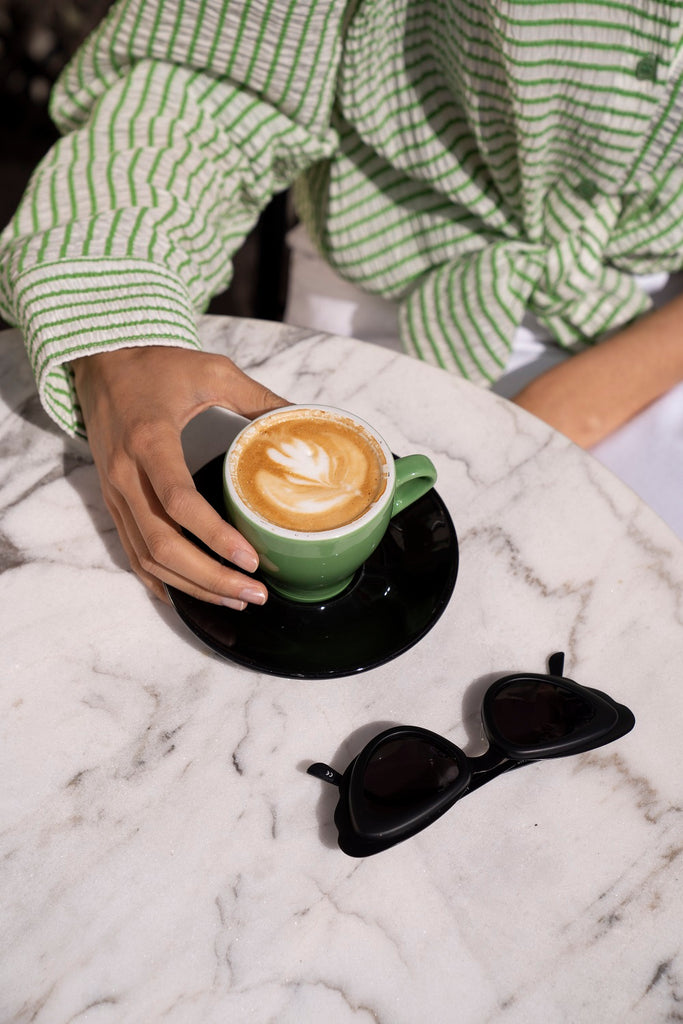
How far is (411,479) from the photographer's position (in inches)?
21.6

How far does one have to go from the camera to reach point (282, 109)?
2.72 feet

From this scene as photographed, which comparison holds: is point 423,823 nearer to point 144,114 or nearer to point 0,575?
point 0,575

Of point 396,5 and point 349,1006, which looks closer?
point 349,1006

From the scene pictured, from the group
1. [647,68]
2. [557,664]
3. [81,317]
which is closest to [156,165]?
[81,317]

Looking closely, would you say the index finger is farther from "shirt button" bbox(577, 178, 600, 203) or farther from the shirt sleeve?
"shirt button" bbox(577, 178, 600, 203)

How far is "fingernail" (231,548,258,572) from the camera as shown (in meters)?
0.52

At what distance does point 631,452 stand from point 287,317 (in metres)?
0.56

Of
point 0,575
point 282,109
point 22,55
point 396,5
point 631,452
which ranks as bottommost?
point 22,55

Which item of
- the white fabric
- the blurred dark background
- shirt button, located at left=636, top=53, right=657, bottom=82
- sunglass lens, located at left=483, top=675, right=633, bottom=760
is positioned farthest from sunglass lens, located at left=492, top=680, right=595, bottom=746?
the blurred dark background

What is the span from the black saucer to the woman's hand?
2 cm

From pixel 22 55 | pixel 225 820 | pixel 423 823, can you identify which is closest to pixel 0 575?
pixel 225 820

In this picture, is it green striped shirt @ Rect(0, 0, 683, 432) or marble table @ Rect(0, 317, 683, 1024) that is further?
green striped shirt @ Rect(0, 0, 683, 432)

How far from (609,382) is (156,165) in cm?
53

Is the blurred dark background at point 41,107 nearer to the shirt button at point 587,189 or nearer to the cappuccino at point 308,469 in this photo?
the shirt button at point 587,189
